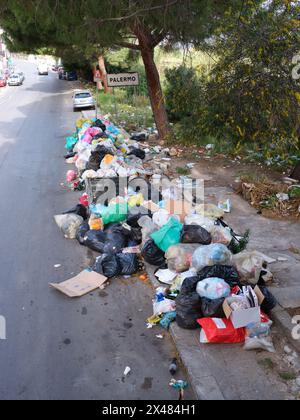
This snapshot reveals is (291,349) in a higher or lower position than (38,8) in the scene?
lower

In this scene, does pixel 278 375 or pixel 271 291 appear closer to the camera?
pixel 278 375

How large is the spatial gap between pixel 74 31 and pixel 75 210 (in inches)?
174

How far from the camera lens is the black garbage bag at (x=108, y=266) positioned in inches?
213

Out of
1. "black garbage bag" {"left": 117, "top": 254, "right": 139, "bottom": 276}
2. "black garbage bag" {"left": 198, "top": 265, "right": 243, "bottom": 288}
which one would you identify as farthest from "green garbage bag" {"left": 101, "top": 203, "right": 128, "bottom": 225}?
"black garbage bag" {"left": 198, "top": 265, "right": 243, "bottom": 288}

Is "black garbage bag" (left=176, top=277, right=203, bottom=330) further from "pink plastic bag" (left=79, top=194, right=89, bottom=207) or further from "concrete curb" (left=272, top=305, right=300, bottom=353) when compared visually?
"pink plastic bag" (left=79, top=194, right=89, bottom=207)

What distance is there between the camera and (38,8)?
636cm

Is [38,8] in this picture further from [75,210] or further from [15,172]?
[15,172]

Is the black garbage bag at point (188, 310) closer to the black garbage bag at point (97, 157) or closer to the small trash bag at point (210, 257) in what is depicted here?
the small trash bag at point (210, 257)

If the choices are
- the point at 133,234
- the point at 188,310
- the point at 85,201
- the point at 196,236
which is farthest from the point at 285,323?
the point at 85,201

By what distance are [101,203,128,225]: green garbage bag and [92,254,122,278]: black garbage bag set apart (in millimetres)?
1085

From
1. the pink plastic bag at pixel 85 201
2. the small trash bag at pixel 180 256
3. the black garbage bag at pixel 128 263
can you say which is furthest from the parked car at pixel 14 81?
the small trash bag at pixel 180 256

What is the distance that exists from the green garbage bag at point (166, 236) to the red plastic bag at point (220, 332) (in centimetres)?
154

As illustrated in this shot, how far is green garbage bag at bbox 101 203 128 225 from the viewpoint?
257 inches
